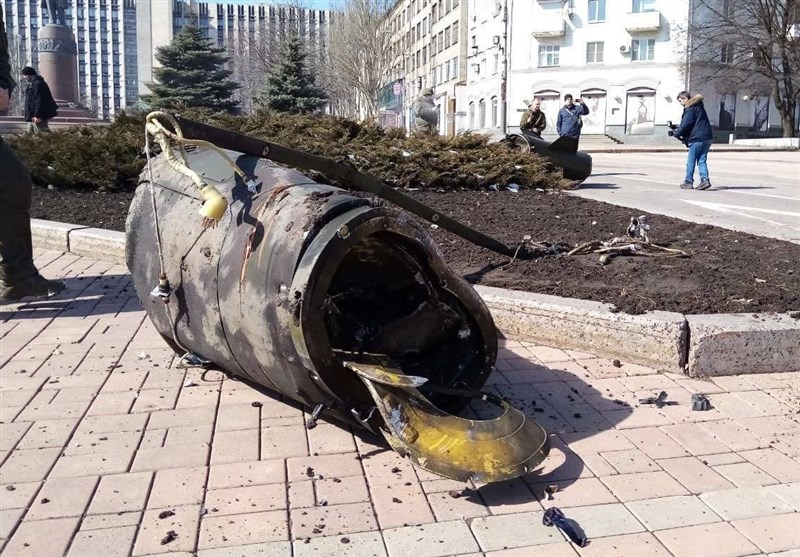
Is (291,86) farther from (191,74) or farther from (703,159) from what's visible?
(703,159)

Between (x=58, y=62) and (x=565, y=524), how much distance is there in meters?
29.2

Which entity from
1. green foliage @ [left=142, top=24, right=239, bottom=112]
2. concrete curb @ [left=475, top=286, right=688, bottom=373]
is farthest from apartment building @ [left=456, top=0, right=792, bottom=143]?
concrete curb @ [left=475, top=286, right=688, bottom=373]

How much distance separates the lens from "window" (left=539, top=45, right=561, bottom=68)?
55.8m

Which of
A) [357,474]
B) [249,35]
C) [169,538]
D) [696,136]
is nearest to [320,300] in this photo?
[357,474]

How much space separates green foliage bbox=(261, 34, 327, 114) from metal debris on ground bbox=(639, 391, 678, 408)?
83.5ft

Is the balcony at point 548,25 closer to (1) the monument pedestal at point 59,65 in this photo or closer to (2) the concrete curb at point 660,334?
(1) the monument pedestal at point 59,65

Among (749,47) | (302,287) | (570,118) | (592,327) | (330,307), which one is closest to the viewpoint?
(302,287)

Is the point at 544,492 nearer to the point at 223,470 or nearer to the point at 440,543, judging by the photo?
the point at 440,543

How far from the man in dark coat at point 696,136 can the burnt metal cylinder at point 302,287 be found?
34.6 ft

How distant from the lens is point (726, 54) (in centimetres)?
5091

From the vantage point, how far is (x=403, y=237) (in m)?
3.19

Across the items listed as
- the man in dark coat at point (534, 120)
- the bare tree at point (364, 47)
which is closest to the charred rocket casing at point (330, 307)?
the man in dark coat at point (534, 120)

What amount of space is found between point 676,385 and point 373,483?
1.88 m

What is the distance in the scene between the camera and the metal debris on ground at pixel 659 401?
373 centimetres
